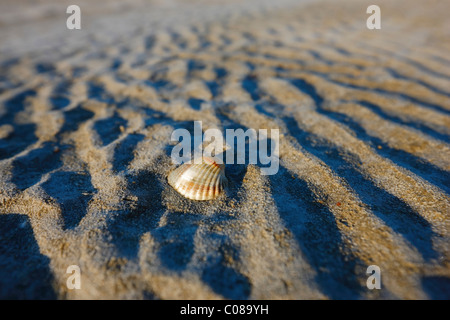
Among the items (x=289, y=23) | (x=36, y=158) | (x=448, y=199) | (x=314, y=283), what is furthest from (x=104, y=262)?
(x=289, y=23)

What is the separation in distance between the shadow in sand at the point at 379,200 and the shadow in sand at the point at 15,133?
2.14 meters

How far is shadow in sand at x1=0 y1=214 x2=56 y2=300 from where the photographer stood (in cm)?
114

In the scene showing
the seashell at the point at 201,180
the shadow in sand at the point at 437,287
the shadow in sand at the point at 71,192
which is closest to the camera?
the shadow in sand at the point at 437,287

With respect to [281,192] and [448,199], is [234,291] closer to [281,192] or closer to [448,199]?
[281,192]

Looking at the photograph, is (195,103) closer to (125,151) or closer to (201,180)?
(125,151)

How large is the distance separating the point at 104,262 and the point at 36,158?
3.94 feet

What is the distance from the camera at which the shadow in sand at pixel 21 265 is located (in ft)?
3.73

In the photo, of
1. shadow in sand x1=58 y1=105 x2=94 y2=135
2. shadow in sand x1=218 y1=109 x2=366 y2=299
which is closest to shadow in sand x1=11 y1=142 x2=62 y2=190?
shadow in sand x1=58 y1=105 x2=94 y2=135

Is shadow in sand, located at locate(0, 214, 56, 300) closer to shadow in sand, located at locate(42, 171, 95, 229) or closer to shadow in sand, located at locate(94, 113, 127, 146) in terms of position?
shadow in sand, located at locate(42, 171, 95, 229)

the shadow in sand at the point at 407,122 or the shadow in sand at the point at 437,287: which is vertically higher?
the shadow in sand at the point at 407,122

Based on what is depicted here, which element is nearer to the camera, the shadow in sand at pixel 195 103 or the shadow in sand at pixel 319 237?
the shadow in sand at pixel 319 237

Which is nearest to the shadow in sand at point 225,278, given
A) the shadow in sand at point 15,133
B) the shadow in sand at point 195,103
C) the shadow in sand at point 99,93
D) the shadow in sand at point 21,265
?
the shadow in sand at point 21,265

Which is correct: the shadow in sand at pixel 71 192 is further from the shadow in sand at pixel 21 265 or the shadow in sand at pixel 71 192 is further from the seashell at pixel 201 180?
the seashell at pixel 201 180

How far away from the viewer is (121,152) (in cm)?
189
